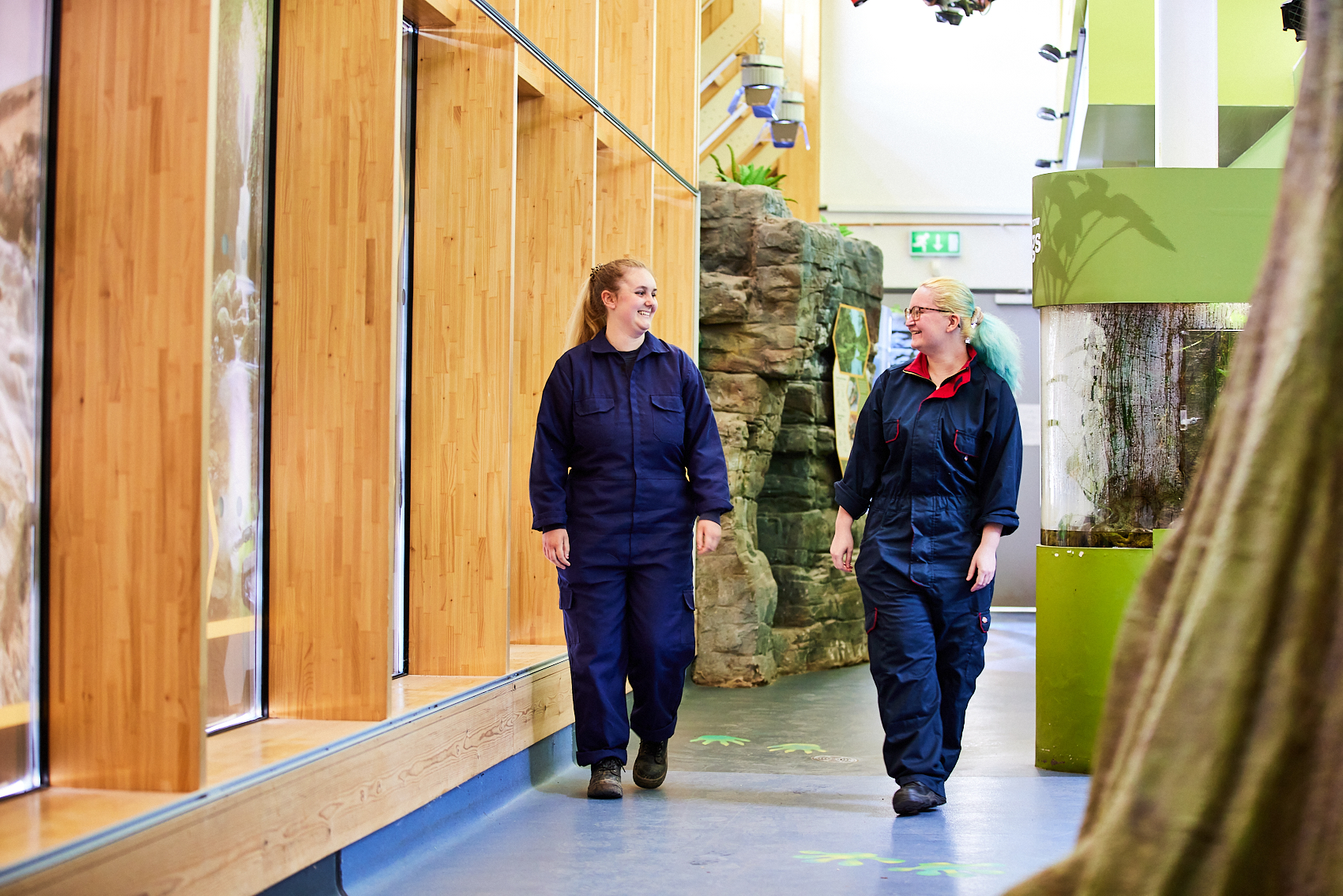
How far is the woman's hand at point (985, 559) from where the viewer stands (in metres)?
3.59

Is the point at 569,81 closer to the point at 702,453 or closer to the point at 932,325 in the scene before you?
the point at 702,453

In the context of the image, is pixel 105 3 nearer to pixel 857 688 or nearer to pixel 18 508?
pixel 18 508

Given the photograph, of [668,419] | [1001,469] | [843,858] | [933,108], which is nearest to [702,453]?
[668,419]

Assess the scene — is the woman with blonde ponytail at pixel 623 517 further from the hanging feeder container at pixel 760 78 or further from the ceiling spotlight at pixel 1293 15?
the hanging feeder container at pixel 760 78

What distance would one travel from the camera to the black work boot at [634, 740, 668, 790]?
394 cm

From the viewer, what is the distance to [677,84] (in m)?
6.49

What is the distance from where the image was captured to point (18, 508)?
2.39 meters

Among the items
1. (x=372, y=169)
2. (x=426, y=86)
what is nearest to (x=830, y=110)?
(x=426, y=86)

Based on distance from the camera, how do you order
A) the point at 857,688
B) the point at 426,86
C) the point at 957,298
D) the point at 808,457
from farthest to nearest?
the point at 808,457 → the point at 857,688 → the point at 426,86 → the point at 957,298

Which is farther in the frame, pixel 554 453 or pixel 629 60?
pixel 629 60

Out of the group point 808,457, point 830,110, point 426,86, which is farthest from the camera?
point 830,110

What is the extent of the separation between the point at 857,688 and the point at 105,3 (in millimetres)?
5141

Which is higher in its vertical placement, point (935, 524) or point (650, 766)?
point (935, 524)

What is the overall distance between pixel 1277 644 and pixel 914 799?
9.21 ft
